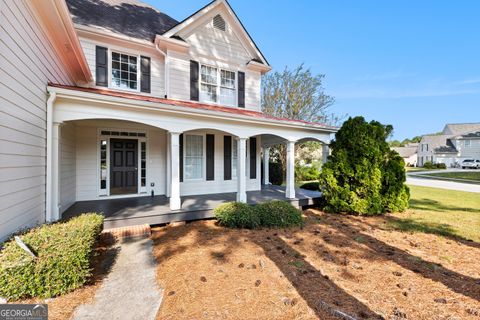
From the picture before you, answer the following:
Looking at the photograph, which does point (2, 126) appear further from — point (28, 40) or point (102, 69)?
point (102, 69)

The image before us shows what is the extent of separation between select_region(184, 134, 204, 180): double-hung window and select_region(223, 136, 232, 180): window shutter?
0.93 meters

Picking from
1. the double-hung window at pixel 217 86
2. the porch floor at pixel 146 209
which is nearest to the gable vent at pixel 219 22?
the double-hung window at pixel 217 86

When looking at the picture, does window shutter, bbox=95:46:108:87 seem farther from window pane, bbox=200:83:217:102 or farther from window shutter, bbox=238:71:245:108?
window shutter, bbox=238:71:245:108

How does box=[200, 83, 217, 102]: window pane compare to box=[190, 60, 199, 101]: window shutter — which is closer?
box=[190, 60, 199, 101]: window shutter

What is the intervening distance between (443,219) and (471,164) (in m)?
41.6

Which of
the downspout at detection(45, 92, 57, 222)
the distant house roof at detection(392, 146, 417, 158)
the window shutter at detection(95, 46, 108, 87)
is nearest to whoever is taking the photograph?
the downspout at detection(45, 92, 57, 222)

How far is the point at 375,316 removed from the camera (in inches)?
96.5

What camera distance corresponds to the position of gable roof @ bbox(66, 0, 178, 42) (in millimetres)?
7672

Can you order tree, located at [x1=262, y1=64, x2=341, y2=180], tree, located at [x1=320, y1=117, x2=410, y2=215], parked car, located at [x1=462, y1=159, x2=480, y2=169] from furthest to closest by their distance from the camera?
1. parked car, located at [x1=462, y1=159, x2=480, y2=169]
2. tree, located at [x1=262, y1=64, x2=341, y2=180]
3. tree, located at [x1=320, y1=117, x2=410, y2=215]

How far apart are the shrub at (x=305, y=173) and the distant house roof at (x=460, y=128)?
1671 inches

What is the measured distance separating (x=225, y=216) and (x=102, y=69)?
6.25 m

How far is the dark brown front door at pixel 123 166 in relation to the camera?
741 cm

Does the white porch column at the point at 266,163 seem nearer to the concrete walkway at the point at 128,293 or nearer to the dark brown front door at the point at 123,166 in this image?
the dark brown front door at the point at 123,166

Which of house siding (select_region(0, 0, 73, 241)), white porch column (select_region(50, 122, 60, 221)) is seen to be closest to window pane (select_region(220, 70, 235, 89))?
house siding (select_region(0, 0, 73, 241))
